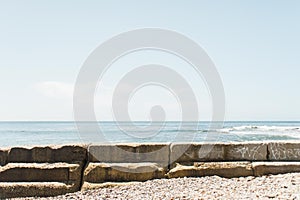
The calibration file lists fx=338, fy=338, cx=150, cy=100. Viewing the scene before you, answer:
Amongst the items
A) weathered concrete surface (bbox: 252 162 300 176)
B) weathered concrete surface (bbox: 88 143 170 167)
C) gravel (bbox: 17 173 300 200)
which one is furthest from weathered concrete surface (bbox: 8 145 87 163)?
weathered concrete surface (bbox: 252 162 300 176)

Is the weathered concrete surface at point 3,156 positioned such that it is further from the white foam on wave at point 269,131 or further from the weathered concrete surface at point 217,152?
the white foam on wave at point 269,131

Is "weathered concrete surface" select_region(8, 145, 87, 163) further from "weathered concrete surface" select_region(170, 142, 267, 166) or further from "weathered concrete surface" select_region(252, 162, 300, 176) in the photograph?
"weathered concrete surface" select_region(252, 162, 300, 176)

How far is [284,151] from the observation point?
7.08 metres

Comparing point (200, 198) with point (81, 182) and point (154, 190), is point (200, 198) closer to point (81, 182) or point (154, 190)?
point (154, 190)

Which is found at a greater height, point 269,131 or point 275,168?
point 269,131

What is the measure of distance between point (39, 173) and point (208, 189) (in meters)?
3.34

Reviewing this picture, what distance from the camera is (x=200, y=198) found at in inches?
207

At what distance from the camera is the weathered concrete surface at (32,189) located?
21.5 feet

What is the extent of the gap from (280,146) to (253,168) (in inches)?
31.1

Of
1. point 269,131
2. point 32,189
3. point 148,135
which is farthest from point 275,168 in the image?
point 269,131

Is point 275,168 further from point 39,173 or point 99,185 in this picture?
point 39,173

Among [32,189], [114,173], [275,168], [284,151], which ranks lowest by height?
[32,189]

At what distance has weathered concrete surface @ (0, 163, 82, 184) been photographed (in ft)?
22.1

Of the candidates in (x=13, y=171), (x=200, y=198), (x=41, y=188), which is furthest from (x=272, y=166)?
(x=13, y=171)
